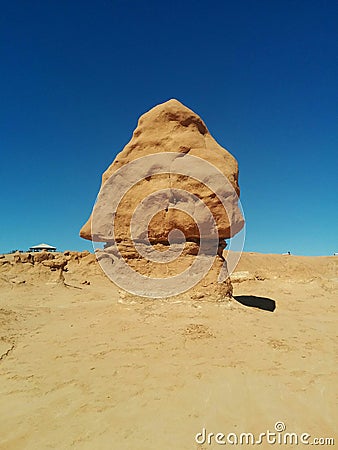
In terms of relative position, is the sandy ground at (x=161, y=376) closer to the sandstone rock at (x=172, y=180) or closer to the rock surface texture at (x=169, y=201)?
the rock surface texture at (x=169, y=201)

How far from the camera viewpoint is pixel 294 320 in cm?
639

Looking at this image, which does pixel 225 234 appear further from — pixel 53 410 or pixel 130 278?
pixel 53 410

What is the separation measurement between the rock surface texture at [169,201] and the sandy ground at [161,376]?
1.12 meters

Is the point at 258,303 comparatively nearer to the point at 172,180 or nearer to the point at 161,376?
the point at 172,180

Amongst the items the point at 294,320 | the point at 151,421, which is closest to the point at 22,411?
the point at 151,421

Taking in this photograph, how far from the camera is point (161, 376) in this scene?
3512 millimetres

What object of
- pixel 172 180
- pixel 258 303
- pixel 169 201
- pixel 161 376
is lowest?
pixel 161 376

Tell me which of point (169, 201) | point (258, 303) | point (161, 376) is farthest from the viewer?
point (258, 303)

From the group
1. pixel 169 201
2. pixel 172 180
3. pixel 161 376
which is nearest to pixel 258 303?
pixel 169 201

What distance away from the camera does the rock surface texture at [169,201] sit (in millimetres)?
6664

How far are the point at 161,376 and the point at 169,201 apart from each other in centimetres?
414

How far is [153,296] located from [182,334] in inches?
66.2

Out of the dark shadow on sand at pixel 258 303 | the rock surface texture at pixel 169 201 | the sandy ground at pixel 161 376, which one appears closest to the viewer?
the sandy ground at pixel 161 376

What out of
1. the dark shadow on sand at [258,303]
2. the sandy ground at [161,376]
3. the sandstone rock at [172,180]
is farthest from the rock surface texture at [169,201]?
the dark shadow on sand at [258,303]
